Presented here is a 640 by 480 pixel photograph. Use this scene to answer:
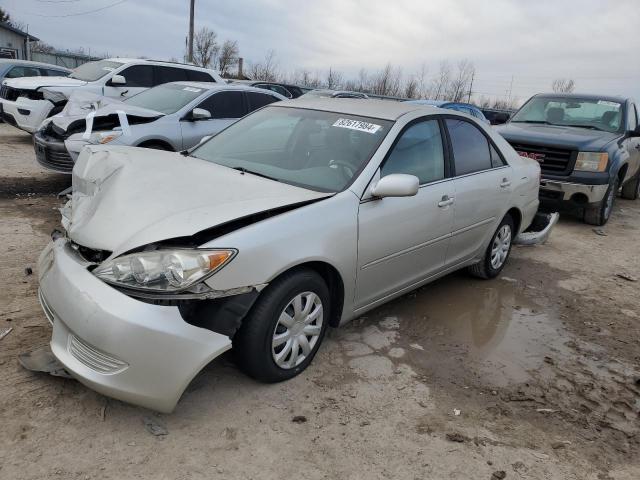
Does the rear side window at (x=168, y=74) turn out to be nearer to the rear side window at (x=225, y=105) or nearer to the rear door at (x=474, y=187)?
the rear side window at (x=225, y=105)

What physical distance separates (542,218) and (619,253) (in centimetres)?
145

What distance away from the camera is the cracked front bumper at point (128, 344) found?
7.68ft

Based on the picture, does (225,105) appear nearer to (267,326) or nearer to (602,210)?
(267,326)

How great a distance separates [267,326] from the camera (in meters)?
2.73

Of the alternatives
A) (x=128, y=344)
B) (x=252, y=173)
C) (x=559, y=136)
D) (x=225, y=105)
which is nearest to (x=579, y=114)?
(x=559, y=136)

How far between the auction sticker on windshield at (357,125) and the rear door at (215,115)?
3.69 metres

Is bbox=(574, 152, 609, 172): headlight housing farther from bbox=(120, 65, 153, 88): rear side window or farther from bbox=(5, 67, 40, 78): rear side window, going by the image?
bbox=(5, 67, 40, 78): rear side window

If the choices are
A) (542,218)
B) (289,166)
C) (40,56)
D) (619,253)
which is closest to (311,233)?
(289,166)

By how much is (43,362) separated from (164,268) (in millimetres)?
1070

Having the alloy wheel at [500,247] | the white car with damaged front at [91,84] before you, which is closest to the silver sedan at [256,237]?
the alloy wheel at [500,247]

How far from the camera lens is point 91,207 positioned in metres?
3.00

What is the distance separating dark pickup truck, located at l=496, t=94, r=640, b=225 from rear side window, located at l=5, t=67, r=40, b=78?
12126mm

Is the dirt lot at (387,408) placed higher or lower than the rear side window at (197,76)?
lower

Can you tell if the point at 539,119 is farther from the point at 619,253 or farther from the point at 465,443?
the point at 465,443
